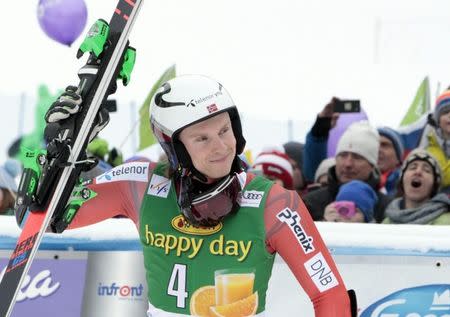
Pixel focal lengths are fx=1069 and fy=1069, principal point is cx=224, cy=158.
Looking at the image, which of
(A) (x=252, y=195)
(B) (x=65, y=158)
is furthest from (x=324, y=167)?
(B) (x=65, y=158)

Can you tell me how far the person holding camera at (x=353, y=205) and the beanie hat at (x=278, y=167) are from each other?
86 cm

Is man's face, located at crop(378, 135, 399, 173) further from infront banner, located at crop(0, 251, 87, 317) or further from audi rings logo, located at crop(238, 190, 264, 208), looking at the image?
audi rings logo, located at crop(238, 190, 264, 208)

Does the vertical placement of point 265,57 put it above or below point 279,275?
below

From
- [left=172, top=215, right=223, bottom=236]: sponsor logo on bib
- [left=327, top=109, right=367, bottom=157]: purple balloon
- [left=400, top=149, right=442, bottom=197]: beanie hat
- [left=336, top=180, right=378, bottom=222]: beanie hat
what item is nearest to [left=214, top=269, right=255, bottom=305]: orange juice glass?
[left=172, top=215, right=223, bottom=236]: sponsor logo on bib

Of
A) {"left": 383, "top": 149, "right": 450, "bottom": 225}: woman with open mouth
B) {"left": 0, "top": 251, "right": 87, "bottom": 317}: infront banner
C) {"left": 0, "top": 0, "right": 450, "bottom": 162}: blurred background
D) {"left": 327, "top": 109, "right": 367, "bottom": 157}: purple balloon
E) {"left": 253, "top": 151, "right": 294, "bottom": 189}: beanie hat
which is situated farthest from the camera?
{"left": 0, "top": 0, "right": 450, "bottom": 162}: blurred background

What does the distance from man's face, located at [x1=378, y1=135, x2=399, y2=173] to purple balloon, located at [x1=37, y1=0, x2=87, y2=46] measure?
294 centimetres

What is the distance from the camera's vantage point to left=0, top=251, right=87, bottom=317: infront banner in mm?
5109

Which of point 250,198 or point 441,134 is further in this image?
point 441,134

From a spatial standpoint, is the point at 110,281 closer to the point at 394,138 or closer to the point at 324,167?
the point at 324,167

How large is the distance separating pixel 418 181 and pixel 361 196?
35 centimetres

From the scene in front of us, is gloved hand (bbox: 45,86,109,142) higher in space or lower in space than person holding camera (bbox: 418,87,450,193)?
higher

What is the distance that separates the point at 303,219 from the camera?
4.26 meters

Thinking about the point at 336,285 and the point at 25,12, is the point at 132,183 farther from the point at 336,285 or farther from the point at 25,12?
the point at 25,12

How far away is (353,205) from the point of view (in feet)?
20.9
